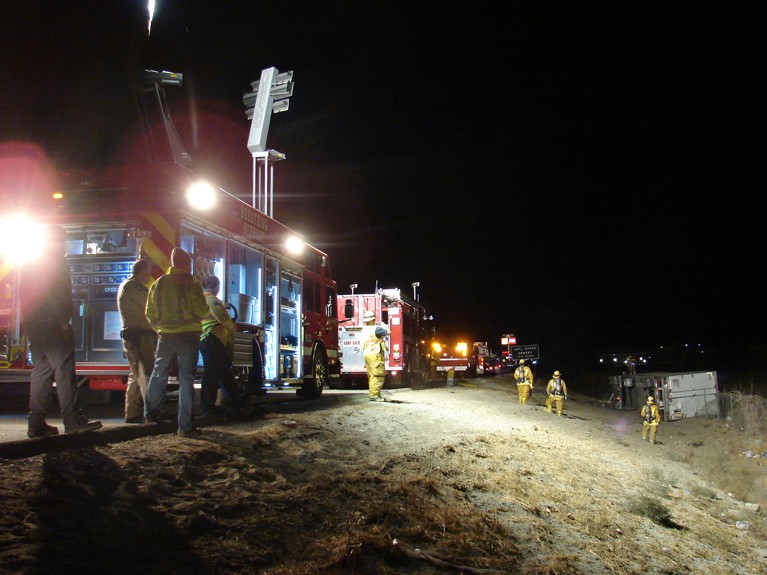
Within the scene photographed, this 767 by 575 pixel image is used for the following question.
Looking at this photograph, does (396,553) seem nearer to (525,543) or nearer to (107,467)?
(525,543)

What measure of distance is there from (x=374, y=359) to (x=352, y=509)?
24.2 ft

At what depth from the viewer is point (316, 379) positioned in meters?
11.4

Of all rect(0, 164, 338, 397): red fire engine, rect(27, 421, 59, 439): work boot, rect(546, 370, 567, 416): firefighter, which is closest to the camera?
rect(27, 421, 59, 439): work boot

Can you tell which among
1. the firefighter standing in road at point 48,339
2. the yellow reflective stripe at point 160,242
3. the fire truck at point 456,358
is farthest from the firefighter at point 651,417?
the fire truck at point 456,358

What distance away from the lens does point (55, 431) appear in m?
4.79

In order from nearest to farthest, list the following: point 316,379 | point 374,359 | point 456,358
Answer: point 316,379
point 374,359
point 456,358

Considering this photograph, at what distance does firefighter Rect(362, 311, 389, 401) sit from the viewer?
37.1ft

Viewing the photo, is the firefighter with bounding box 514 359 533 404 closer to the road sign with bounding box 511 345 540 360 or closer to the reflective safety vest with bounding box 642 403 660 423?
the reflective safety vest with bounding box 642 403 660 423

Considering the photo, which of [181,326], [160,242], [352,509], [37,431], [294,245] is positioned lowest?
[352,509]

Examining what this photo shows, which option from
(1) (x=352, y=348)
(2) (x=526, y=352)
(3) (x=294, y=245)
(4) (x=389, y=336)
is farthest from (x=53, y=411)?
(2) (x=526, y=352)

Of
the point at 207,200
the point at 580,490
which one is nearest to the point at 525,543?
the point at 580,490

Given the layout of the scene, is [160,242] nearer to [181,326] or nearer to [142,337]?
[142,337]

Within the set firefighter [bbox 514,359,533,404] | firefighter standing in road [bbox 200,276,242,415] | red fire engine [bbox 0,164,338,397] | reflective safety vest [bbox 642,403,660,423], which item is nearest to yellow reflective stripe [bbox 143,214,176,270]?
red fire engine [bbox 0,164,338,397]

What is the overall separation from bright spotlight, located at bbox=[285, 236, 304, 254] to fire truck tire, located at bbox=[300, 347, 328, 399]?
206cm
